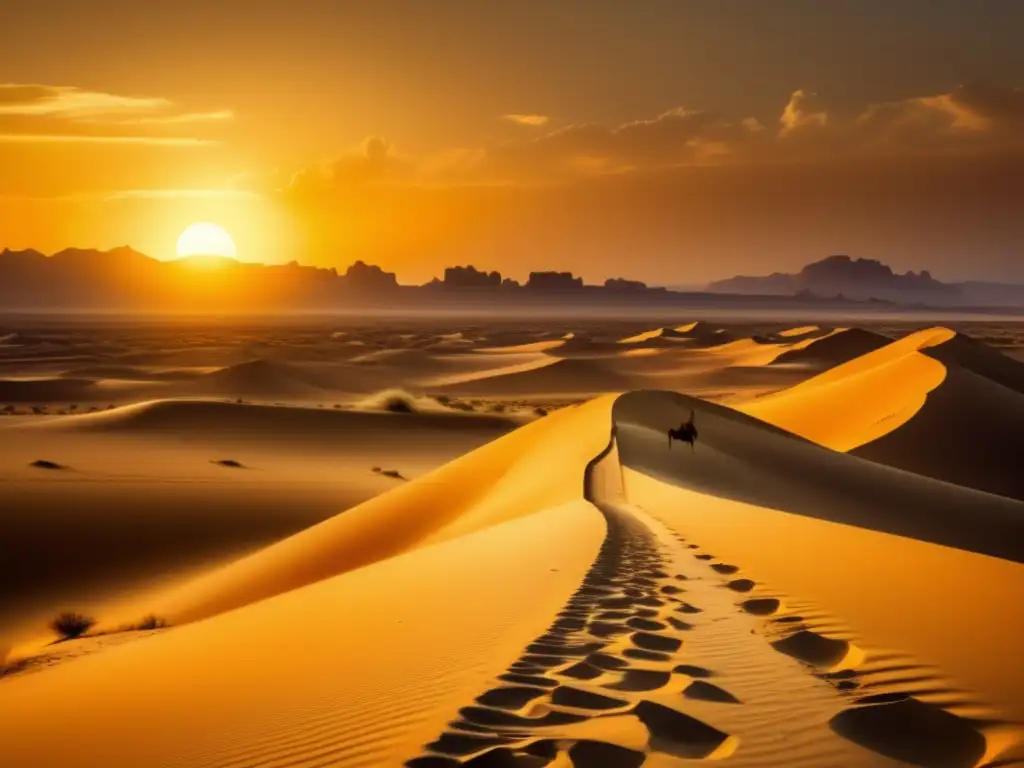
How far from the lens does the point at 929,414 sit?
83.5 feet

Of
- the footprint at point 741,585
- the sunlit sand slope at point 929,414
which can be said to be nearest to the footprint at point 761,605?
the footprint at point 741,585

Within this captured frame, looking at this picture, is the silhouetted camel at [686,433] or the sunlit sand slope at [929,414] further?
the sunlit sand slope at [929,414]

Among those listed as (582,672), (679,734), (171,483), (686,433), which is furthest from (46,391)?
(679,734)

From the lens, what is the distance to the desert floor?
3916 mm

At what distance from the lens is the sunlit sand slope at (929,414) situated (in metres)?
23.9

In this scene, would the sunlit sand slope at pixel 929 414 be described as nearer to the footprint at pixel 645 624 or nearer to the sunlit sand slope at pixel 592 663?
the sunlit sand slope at pixel 592 663

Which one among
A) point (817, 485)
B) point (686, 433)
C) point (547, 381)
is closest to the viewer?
point (686, 433)

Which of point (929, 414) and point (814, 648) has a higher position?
point (814, 648)

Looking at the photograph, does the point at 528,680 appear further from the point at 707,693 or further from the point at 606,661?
the point at 707,693

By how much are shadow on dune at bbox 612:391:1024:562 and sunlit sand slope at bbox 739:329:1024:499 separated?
4978 millimetres

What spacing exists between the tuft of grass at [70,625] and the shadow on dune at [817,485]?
7.81m

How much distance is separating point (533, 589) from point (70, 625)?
6.75m

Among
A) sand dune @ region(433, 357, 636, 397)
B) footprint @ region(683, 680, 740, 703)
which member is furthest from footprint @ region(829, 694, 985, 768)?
sand dune @ region(433, 357, 636, 397)

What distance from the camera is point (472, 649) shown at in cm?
505
